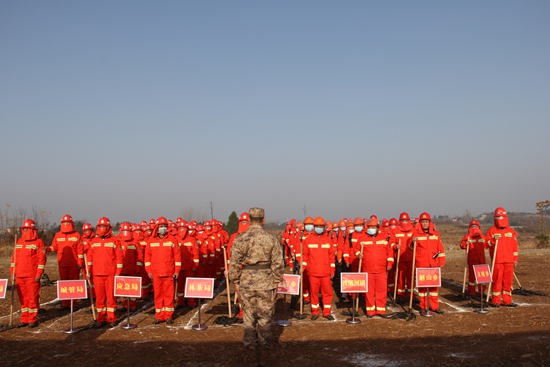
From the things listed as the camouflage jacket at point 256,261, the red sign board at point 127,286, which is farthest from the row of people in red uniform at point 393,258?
the red sign board at point 127,286

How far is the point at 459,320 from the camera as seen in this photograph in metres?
8.98

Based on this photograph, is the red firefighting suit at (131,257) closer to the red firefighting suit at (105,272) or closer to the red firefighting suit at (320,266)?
the red firefighting suit at (105,272)

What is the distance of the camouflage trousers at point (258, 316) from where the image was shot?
21.0ft

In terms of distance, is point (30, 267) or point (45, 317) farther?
point (45, 317)

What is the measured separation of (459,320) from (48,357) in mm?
8380

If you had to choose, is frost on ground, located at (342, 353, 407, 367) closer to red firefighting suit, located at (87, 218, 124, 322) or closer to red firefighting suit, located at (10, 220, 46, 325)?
red firefighting suit, located at (87, 218, 124, 322)

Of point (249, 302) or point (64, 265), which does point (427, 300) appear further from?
point (64, 265)

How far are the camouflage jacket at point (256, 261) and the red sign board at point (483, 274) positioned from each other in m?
5.91

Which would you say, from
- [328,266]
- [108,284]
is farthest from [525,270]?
[108,284]

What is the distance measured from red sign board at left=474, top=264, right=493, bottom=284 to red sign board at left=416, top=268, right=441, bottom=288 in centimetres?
120

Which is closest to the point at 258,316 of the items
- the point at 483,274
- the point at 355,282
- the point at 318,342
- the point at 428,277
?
the point at 318,342

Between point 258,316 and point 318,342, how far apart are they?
1833 mm

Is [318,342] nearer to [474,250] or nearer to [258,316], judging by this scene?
[258,316]

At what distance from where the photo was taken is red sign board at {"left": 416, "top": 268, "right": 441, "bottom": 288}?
30.2 feet
